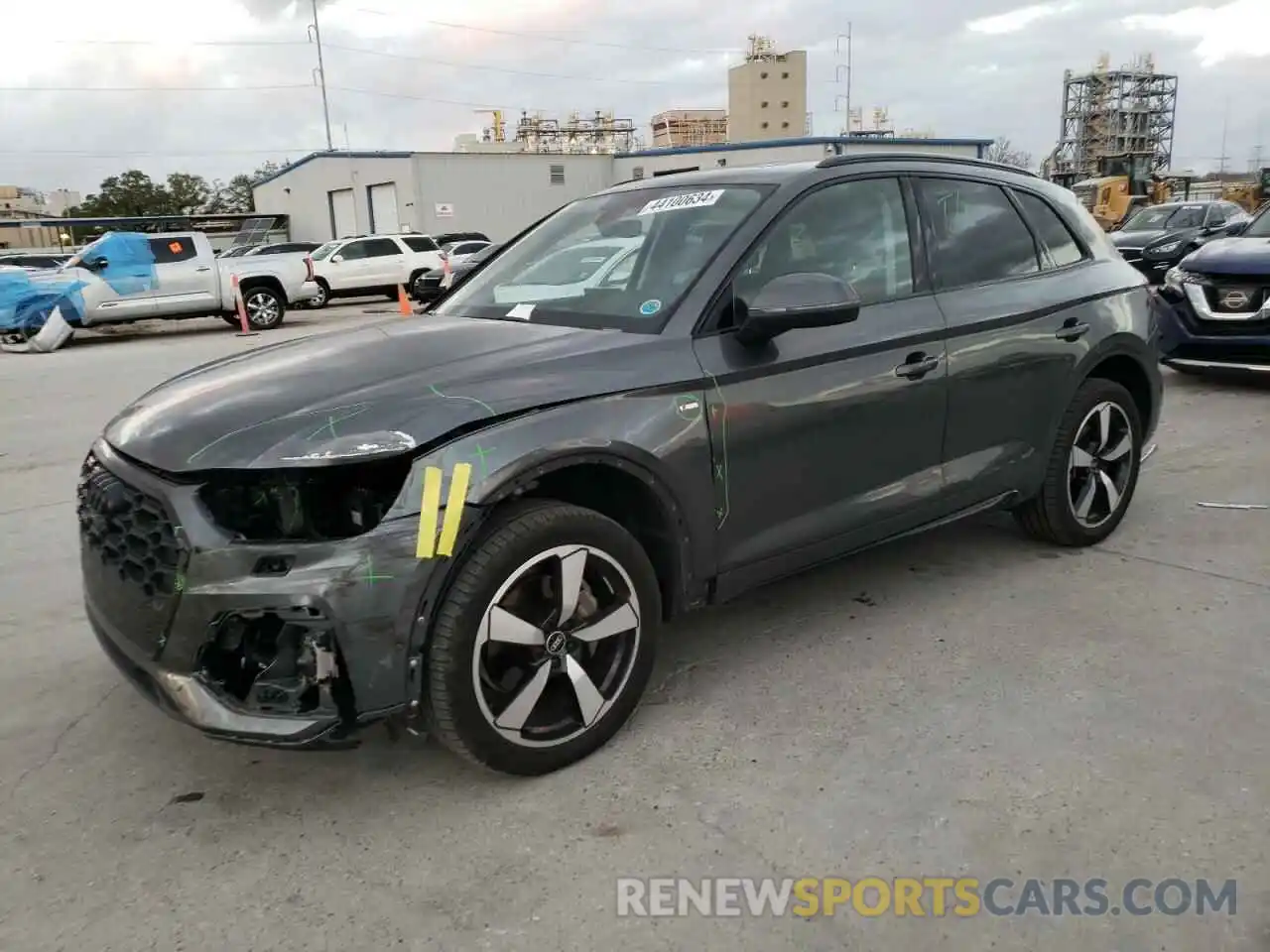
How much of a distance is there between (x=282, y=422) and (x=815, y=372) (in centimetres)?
172

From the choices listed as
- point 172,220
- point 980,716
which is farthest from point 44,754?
point 172,220

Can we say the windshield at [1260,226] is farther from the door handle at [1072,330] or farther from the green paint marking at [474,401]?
the green paint marking at [474,401]

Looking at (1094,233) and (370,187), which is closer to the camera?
(1094,233)

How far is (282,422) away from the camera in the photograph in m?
2.60

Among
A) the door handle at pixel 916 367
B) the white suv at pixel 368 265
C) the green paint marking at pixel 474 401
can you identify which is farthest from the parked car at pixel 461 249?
the green paint marking at pixel 474 401

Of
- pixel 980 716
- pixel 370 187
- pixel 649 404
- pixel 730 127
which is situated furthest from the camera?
pixel 730 127

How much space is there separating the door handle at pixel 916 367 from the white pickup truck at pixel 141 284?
649 inches

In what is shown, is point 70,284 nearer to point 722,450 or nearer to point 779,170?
point 779,170

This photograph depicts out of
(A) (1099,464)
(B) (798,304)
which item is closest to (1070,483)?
(A) (1099,464)

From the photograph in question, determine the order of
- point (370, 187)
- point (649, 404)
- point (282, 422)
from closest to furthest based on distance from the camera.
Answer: point (282, 422) → point (649, 404) → point (370, 187)

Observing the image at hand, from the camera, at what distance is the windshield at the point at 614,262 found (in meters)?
3.30

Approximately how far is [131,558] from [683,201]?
87.4 inches

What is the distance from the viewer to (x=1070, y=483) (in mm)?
4492

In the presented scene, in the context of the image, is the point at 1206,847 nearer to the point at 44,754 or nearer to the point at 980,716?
the point at 980,716
